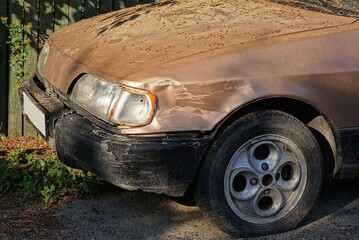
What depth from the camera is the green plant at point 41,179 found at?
16.5 ft

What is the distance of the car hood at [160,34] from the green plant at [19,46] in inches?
44.7

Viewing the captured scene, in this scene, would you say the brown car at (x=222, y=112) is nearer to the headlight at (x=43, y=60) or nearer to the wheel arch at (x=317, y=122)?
the wheel arch at (x=317, y=122)

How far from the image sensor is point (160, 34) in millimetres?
4637

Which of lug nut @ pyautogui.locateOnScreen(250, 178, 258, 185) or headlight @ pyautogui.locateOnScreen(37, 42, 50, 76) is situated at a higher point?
headlight @ pyautogui.locateOnScreen(37, 42, 50, 76)

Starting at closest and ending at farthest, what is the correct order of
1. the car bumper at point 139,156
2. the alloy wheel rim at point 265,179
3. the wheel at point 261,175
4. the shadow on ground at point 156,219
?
the car bumper at point 139,156 < the wheel at point 261,175 < the alloy wheel rim at point 265,179 < the shadow on ground at point 156,219

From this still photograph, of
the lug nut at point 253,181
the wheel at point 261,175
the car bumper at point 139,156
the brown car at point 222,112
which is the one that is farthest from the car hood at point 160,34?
the lug nut at point 253,181

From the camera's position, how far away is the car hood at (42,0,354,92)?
4.26 m

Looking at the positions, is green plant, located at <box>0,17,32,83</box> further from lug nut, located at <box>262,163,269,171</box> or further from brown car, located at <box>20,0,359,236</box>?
lug nut, located at <box>262,163,269,171</box>

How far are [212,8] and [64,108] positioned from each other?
1.36 metres

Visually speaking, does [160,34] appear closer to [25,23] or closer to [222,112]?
→ [222,112]

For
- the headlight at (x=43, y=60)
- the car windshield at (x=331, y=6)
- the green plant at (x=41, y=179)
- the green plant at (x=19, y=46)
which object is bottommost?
the green plant at (x=41, y=179)

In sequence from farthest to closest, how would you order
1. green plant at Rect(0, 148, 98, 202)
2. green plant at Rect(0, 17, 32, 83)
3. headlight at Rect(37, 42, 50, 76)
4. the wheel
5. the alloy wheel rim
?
green plant at Rect(0, 17, 32, 83), headlight at Rect(37, 42, 50, 76), green plant at Rect(0, 148, 98, 202), the alloy wheel rim, the wheel

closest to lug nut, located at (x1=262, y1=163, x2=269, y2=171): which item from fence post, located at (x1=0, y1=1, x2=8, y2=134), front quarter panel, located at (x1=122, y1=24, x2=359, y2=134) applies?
front quarter panel, located at (x1=122, y1=24, x2=359, y2=134)

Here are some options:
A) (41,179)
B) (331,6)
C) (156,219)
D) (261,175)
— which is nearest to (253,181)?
(261,175)
